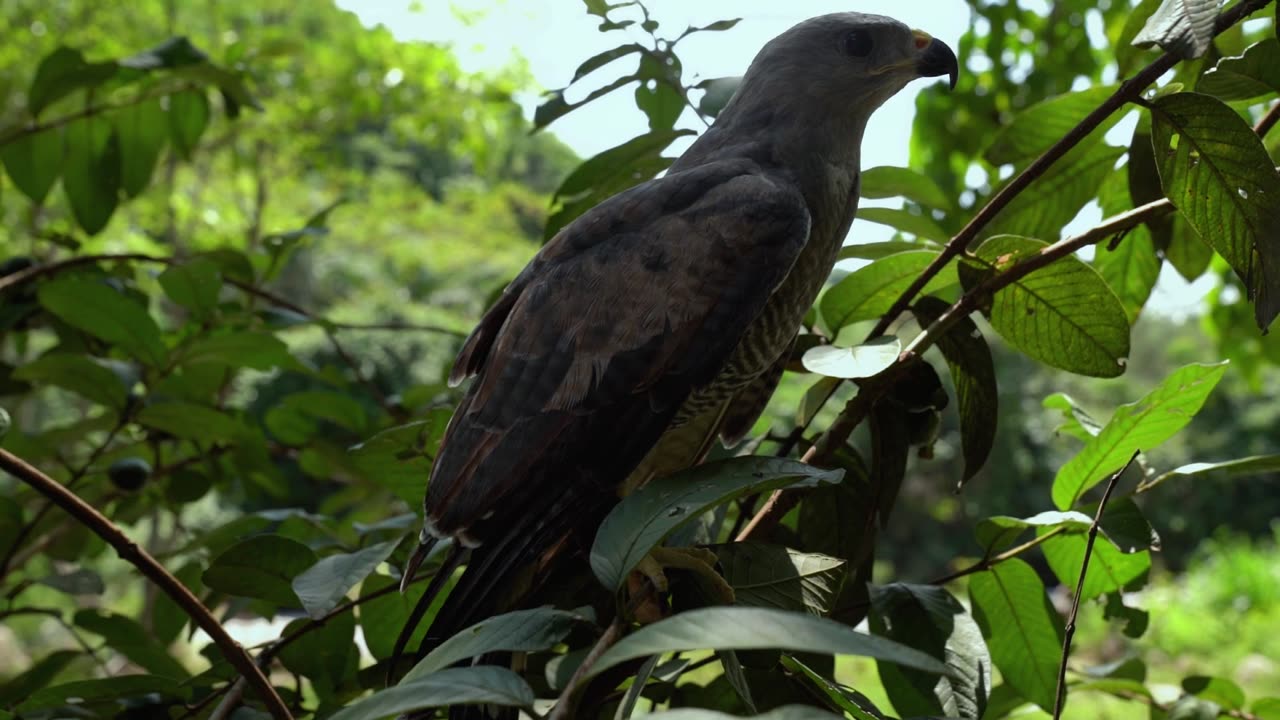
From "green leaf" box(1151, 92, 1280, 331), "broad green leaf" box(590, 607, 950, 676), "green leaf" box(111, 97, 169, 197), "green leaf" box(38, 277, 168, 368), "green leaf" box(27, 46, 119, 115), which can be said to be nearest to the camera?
"broad green leaf" box(590, 607, 950, 676)

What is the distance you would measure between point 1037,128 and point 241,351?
3.69ft

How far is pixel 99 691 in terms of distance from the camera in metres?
1.06

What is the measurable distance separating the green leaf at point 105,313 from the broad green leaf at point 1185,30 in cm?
129

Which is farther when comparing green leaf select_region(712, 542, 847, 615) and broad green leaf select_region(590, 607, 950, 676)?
green leaf select_region(712, 542, 847, 615)

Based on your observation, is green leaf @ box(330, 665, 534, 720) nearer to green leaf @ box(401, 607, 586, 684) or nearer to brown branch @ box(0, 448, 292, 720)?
green leaf @ box(401, 607, 586, 684)

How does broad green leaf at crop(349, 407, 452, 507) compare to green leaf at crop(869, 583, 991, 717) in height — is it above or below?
above

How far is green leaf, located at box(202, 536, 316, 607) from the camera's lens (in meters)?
1.05

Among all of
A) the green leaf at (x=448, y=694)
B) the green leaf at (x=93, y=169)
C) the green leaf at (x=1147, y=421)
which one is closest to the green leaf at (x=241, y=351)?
the green leaf at (x=93, y=169)

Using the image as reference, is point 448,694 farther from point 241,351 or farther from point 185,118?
point 185,118

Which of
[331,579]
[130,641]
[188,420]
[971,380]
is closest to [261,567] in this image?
[331,579]

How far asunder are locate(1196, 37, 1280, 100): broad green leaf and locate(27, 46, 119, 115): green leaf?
1448mm

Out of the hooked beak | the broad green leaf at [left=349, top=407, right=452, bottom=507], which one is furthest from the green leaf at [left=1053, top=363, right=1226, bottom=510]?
the broad green leaf at [left=349, top=407, right=452, bottom=507]

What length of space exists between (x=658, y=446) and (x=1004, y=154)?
58 centimetres

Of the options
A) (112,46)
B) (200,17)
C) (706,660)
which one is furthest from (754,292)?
(200,17)
